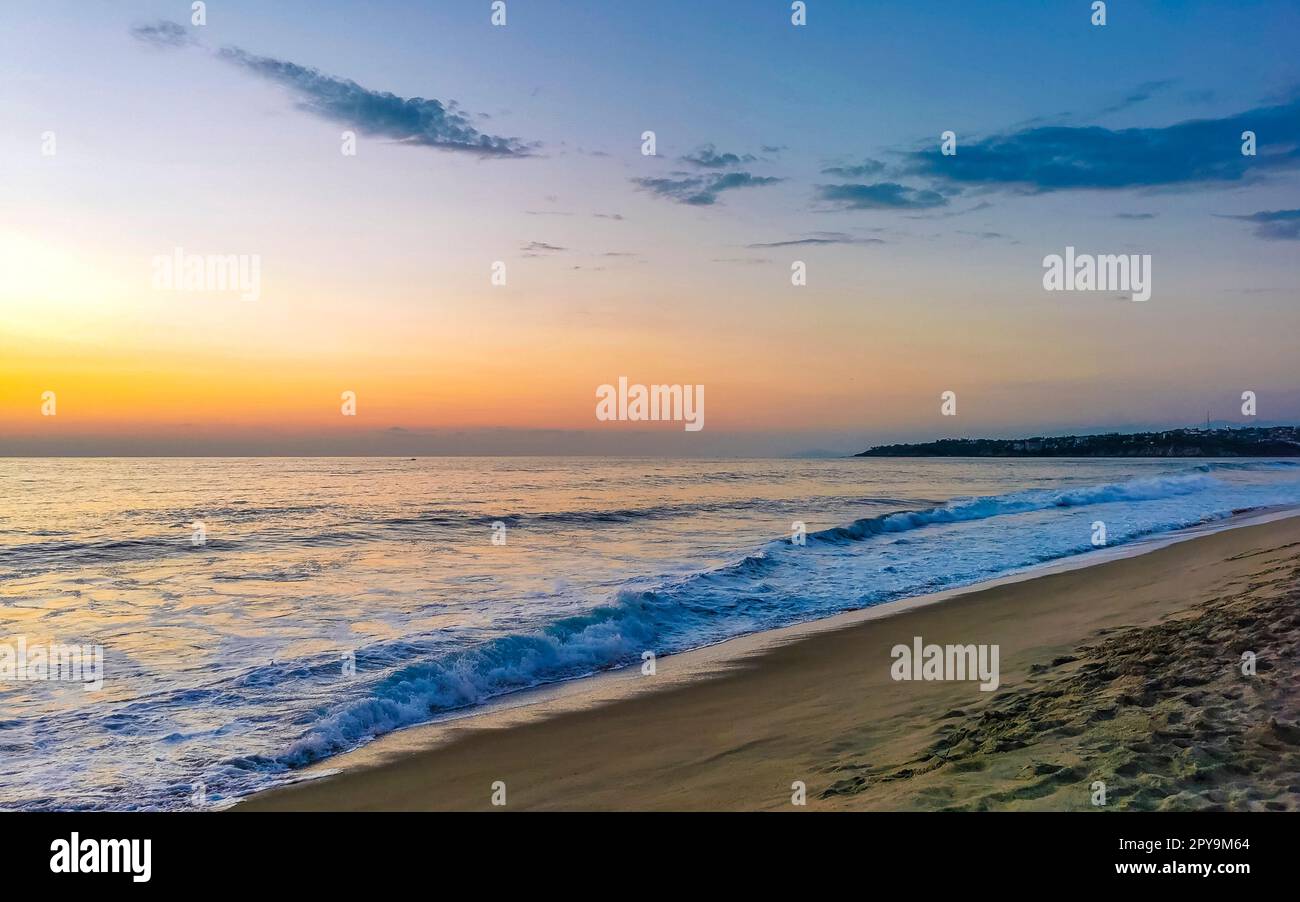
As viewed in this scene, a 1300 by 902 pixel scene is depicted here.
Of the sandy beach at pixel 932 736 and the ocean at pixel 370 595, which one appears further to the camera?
the ocean at pixel 370 595

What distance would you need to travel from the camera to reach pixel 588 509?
3722cm

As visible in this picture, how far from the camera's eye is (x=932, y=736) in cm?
677

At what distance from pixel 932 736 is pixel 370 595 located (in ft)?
41.7

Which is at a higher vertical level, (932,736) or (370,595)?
(932,736)

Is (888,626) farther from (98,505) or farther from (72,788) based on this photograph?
(98,505)

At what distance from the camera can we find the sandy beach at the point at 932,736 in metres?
5.03

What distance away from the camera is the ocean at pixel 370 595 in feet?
27.0

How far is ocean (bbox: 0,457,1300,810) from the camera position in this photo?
8227 millimetres

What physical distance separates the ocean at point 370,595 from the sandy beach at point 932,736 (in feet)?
4.49
